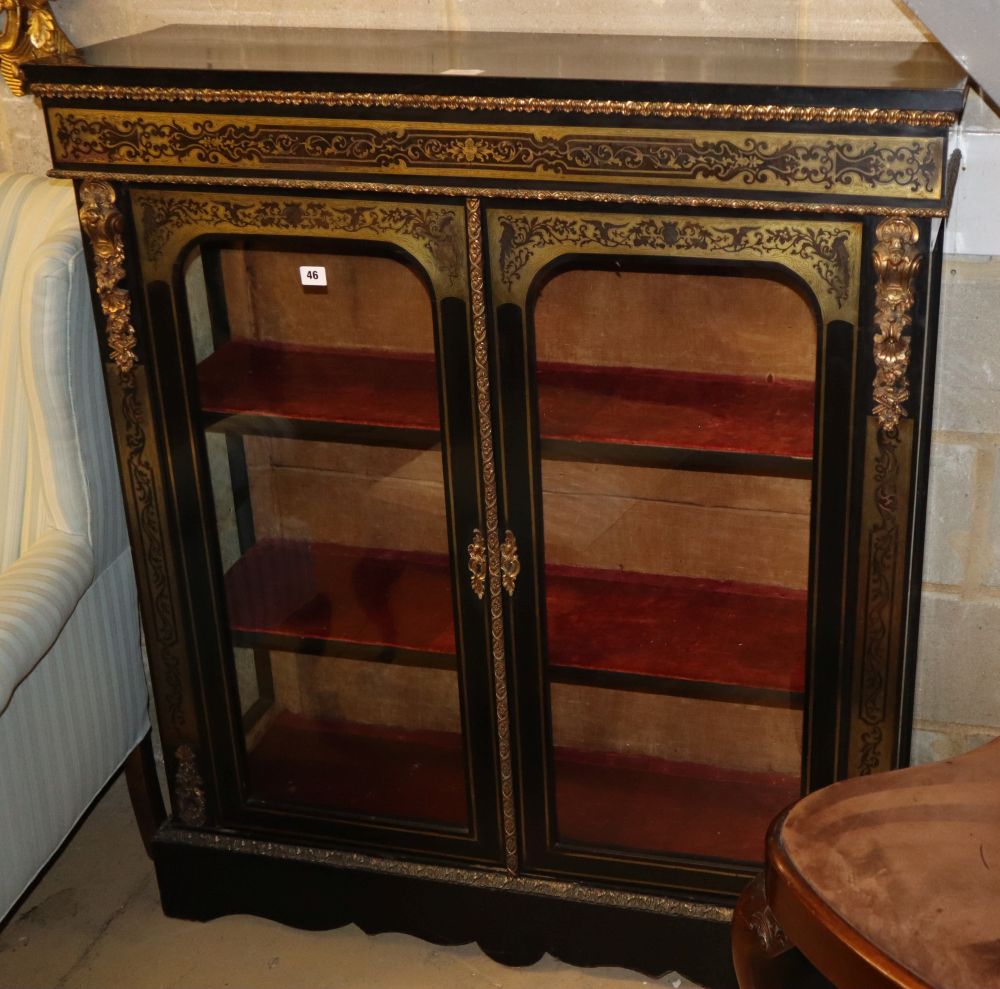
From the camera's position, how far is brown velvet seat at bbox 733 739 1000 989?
4.50ft

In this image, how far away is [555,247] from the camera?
1.89m

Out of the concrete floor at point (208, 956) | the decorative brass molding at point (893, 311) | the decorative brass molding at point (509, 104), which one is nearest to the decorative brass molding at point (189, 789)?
the concrete floor at point (208, 956)

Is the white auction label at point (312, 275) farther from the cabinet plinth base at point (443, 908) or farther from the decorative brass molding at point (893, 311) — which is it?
the cabinet plinth base at point (443, 908)

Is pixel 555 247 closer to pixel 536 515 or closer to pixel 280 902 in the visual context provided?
pixel 536 515

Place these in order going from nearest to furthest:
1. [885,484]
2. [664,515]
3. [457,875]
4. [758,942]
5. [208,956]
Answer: [758,942] < [885,484] < [664,515] < [457,875] < [208,956]

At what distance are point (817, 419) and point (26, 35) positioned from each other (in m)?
1.38

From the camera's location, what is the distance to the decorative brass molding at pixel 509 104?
1.67 m

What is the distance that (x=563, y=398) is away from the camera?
2.04 m

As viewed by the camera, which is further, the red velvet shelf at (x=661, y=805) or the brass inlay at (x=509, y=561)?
the red velvet shelf at (x=661, y=805)

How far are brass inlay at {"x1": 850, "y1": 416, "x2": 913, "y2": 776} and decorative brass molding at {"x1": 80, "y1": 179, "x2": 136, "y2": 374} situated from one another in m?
1.05

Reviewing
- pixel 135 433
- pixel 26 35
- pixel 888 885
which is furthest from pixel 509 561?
pixel 26 35

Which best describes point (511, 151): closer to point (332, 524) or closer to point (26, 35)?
point (332, 524)

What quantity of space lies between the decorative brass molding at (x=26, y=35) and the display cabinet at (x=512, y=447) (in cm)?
24

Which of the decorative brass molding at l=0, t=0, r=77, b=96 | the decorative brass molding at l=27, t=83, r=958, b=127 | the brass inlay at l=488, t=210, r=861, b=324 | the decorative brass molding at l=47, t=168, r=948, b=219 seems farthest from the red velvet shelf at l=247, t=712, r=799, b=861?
the decorative brass molding at l=0, t=0, r=77, b=96
